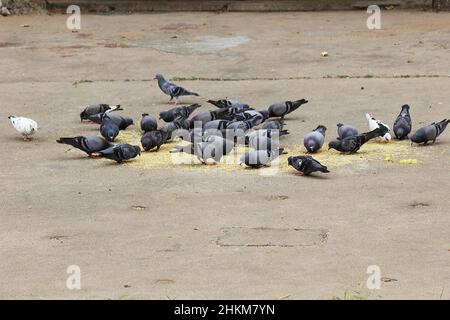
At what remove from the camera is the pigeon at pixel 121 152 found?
8.87 metres

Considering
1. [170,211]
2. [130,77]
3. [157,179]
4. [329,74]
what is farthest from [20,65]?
[170,211]

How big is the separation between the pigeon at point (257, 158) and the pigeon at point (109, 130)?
4.41 ft

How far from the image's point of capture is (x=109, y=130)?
9508 millimetres

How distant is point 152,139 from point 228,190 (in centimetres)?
124

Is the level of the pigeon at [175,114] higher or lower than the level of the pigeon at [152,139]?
higher

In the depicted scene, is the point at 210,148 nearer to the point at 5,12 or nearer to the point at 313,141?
the point at 313,141

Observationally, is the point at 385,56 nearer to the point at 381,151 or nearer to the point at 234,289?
the point at 381,151

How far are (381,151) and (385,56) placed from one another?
4313 mm

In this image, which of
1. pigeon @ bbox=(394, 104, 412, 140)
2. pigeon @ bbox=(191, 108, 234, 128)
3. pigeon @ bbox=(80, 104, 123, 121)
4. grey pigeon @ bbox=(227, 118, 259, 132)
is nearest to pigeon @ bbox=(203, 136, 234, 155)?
grey pigeon @ bbox=(227, 118, 259, 132)

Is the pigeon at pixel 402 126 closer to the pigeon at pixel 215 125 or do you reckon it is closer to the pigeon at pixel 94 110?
the pigeon at pixel 215 125

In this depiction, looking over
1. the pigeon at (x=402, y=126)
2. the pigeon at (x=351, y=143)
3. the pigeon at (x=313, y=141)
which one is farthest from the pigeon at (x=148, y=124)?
the pigeon at (x=402, y=126)

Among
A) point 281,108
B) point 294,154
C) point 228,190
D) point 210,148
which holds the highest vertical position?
point 281,108

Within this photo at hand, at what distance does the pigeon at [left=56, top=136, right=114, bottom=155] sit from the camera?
9.09 meters

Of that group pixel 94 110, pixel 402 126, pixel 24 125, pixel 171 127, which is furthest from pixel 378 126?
pixel 24 125
